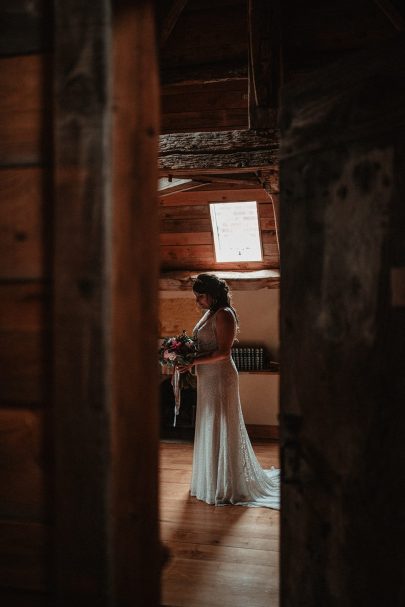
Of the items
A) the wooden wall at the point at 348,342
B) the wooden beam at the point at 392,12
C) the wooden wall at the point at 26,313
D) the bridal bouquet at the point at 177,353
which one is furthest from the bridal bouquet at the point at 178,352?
the wooden wall at the point at 26,313

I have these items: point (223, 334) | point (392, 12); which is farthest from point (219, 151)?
point (392, 12)

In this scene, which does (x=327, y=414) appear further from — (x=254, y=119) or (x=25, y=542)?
(x=254, y=119)

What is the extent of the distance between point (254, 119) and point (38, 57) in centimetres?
353

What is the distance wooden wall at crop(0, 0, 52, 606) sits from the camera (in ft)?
3.37

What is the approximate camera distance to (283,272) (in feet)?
4.47

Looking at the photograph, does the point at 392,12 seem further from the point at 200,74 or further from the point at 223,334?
the point at 223,334

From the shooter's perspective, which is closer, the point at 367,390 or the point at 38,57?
the point at 38,57

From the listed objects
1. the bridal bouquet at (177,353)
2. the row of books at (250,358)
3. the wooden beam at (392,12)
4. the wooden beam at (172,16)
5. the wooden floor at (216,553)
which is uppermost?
the wooden beam at (172,16)

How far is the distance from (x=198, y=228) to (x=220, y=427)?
326 centimetres

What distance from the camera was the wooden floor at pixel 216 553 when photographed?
279 centimetres

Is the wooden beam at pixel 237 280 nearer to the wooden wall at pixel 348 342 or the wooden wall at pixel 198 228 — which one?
the wooden wall at pixel 198 228

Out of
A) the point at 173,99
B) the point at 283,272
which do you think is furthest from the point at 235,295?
the point at 283,272

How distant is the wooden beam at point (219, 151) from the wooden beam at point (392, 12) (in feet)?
4.36

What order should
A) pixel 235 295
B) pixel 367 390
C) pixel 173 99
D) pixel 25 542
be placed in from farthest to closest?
pixel 235 295, pixel 173 99, pixel 367 390, pixel 25 542
